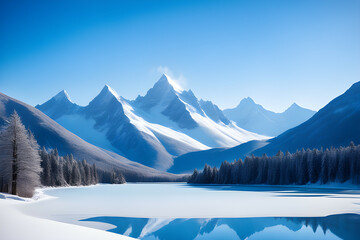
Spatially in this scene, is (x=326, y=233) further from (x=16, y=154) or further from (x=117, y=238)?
(x=16, y=154)

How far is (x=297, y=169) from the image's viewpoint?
438ft

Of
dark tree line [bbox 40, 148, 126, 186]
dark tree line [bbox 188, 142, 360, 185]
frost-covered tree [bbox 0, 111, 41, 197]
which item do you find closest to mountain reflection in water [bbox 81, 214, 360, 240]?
frost-covered tree [bbox 0, 111, 41, 197]

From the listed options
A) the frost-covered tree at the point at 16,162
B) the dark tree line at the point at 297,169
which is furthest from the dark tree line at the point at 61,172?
the dark tree line at the point at 297,169

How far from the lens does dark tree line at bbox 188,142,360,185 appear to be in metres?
112

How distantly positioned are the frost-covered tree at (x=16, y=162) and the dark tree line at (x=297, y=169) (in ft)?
319

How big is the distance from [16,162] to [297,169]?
111 metres

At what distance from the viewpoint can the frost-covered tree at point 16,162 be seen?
51500 mm

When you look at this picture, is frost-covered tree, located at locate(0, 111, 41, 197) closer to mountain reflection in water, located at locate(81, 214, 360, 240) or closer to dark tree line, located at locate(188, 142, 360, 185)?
mountain reflection in water, located at locate(81, 214, 360, 240)

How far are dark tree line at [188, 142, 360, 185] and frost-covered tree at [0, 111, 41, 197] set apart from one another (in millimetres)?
97251

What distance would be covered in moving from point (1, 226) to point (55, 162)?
111140 mm

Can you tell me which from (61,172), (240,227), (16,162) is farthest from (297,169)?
(240,227)

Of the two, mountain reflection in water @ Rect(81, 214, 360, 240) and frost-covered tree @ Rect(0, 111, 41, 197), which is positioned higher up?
frost-covered tree @ Rect(0, 111, 41, 197)

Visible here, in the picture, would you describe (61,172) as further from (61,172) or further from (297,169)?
(297,169)

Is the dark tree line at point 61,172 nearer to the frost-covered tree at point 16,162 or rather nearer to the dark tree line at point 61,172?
the dark tree line at point 61,172
